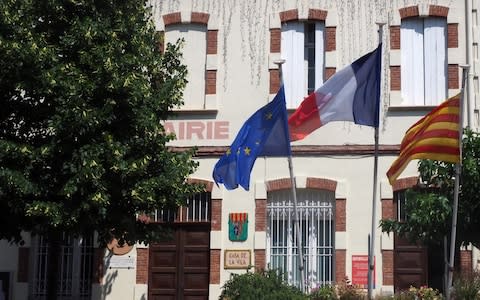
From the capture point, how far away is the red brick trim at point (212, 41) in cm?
1908

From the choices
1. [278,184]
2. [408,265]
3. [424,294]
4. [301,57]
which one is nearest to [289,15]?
[301,57]

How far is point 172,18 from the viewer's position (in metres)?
19.4

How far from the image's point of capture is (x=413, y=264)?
17828 mm

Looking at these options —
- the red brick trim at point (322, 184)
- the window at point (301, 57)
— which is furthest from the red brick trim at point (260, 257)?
the window at point (301, 57)

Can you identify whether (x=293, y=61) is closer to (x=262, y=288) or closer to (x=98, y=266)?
(x=98, y=266)

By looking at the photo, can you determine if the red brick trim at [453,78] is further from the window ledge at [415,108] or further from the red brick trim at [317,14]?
the red brick trim at [317,14]

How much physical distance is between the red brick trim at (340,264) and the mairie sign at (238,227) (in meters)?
2.11

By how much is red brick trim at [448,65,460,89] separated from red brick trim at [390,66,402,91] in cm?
109

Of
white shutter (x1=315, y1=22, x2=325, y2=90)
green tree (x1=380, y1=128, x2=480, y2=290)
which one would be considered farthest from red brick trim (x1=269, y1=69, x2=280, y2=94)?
green tree (x1=380, y1=128, x2=480, y2=290)

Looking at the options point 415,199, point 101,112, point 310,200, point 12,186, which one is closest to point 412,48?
point 310,200

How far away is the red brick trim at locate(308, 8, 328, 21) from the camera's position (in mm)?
18781

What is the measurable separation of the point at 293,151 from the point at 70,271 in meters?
6.04

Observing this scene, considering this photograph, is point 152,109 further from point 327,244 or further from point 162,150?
point 327,244

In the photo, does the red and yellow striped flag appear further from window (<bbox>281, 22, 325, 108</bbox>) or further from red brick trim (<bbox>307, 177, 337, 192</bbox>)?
window (<bbox>281, 22, 325, 108</bbox>)
